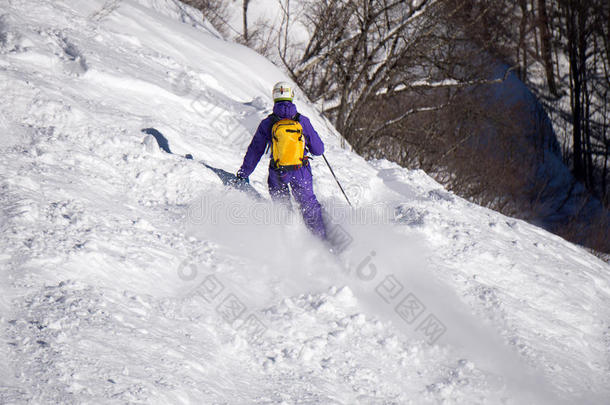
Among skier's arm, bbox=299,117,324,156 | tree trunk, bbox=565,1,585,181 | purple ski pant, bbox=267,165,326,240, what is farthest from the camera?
tree trunk, bbox=565,1,585,181

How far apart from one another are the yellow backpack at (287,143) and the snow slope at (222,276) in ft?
2.35

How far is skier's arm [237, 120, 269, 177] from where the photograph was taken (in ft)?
17.9

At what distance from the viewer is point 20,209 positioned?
13.8 feet

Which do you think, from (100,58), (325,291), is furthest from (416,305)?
(100,58)

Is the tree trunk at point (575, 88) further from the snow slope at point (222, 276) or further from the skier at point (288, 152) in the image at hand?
the skier at point (288, 152)

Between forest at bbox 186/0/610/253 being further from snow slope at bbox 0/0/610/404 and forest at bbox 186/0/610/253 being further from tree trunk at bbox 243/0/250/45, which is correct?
snow slope at bbox 0/0/610/404

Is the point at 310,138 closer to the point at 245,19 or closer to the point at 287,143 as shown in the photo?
the point at 287,143

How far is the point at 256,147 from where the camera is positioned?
5.57 m

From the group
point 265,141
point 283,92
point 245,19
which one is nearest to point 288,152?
point 265,141

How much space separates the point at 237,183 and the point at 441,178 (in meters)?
16.2

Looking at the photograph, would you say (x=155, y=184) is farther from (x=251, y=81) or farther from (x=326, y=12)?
(x=326, y=12)

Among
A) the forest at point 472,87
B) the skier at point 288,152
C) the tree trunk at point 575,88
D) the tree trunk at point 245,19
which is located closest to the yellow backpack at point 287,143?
the skier at point 288,152

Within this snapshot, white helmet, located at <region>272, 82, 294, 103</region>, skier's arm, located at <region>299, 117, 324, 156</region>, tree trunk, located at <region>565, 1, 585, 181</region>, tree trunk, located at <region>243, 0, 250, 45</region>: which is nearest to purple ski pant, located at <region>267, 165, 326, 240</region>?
skier's arm, located at <region>299, 117, 324, 156</region>

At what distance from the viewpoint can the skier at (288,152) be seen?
5242mm
